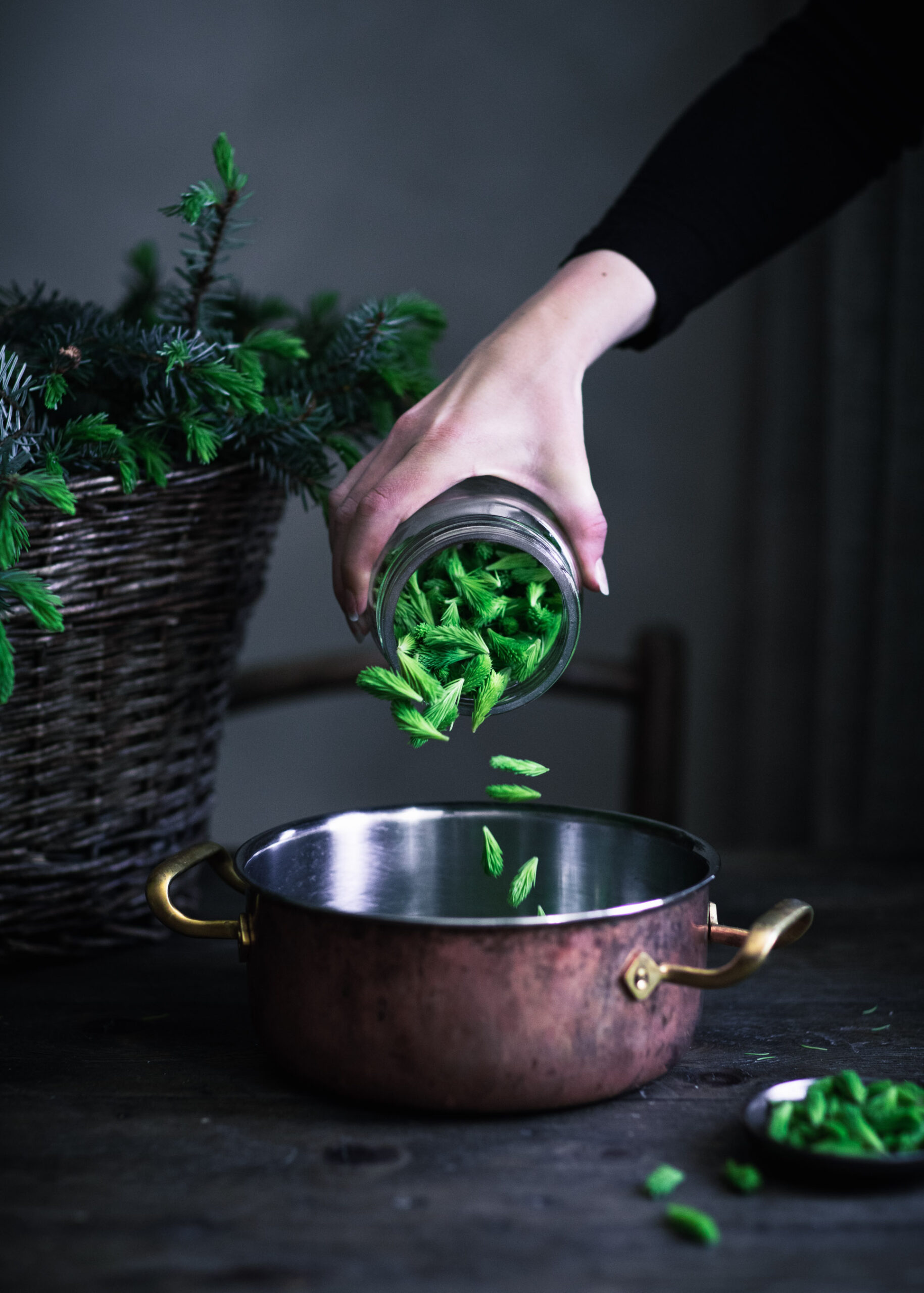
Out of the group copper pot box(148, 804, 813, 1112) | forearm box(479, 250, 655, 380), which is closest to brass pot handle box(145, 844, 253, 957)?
copper pot box(148, 804, 813, 1112)

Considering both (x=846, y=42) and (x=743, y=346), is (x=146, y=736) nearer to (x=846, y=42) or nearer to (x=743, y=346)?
(x=846, y=42)

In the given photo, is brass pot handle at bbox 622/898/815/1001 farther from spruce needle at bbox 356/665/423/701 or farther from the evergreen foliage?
the evergreen foliage

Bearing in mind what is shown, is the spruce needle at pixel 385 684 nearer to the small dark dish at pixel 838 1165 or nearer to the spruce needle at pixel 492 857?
the spruce needle at pixel 492 857

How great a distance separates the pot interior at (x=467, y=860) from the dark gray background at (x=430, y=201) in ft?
3.88

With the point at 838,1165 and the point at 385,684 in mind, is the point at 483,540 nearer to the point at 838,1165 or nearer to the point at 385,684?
the point at 385,684

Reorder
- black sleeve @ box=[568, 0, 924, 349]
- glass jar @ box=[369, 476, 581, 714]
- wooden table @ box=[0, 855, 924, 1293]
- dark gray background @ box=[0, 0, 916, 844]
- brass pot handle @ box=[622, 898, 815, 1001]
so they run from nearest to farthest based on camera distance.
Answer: wooden table @ box=[0, 855, 924, 1293] → brass pot handle @ box=[622, 898, 815, 1001] → glass jar @ box=[369, 476, 581, 714] → black sleeve @ box=[568, 0, 924, 349] → dark gray background @ box=[0, 0, 916, 844]

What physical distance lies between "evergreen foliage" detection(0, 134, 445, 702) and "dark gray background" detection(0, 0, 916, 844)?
109 centimetres

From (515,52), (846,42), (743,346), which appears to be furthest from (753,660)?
(846,42)

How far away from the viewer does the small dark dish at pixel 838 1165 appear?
1.75ft

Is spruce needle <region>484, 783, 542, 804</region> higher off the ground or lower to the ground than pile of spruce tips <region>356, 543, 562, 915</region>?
lower

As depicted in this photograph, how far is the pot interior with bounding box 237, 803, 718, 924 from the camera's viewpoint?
0.76 m

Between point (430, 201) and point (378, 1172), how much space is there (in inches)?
66.6

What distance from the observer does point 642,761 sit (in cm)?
149

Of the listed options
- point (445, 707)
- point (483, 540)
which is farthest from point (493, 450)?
point (445, 707)
